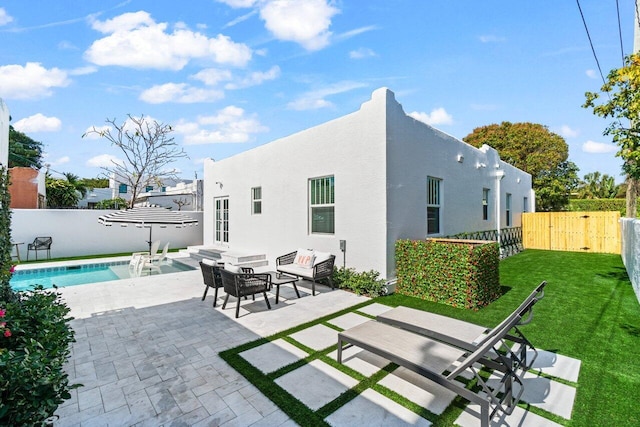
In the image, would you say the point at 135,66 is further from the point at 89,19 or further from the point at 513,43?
the point at 513,43

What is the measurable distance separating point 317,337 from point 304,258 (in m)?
3.63

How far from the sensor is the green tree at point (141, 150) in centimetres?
2008

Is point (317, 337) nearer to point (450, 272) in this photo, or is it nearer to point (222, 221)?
point (450, 272)

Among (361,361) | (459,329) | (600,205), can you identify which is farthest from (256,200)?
(600,205)

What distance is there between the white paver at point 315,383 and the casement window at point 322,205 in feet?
17.0

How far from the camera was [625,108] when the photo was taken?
5875 millimetres

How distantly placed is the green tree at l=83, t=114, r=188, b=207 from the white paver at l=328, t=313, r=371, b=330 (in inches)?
820

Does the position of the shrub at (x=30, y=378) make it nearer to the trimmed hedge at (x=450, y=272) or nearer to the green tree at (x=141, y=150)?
the trimmed hedge at (x=450, y=272)

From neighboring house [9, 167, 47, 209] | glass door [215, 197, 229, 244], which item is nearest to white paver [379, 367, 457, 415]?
glass door [215, 197, 229, 244]

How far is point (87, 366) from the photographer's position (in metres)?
3.93

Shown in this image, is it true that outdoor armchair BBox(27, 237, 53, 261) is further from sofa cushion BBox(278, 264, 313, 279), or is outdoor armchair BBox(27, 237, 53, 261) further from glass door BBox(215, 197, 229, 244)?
sofa cushion BBox(278, 264, 313, 279)

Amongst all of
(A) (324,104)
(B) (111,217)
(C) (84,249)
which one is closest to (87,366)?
(B) (111,217)

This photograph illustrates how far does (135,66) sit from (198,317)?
1144cm

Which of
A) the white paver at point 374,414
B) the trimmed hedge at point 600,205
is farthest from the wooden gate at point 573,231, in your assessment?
the white paver at point 374,414
